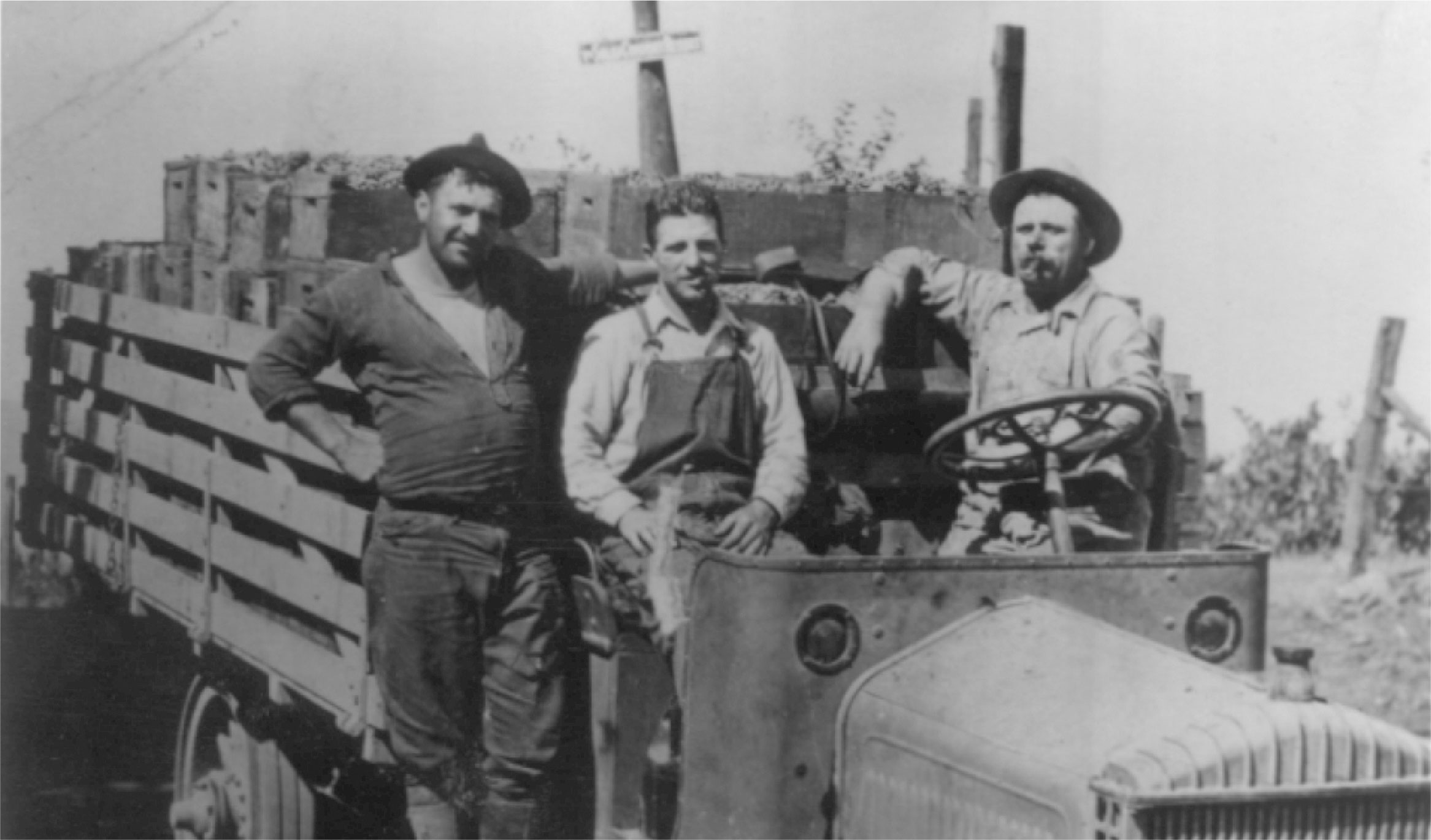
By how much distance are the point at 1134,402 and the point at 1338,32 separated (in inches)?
75.6

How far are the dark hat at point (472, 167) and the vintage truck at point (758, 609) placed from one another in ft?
1.37

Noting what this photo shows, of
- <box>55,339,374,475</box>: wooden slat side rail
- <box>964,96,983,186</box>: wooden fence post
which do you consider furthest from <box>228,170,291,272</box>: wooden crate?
<box>964,96,983,186</box>: wooden fence post

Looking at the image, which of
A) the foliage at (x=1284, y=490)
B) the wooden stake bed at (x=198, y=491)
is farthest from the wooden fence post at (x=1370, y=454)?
the wooden stake bed at (x=198, y=491)

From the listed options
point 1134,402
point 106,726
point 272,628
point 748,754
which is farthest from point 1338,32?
point 106,726

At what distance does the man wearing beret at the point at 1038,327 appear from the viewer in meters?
4.60

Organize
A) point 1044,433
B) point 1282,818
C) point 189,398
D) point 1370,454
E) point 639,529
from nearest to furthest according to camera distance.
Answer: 1. point 1282,818
2. point 639,529
3. point 1044,433
4. point 189,398
5. point 1370,454

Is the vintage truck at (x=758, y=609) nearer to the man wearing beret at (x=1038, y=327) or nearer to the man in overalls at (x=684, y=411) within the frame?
the man wearing beret at (x=1038, y=327)

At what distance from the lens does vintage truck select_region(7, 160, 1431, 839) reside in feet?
9.84

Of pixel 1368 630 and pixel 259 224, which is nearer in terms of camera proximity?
pixel 259 224

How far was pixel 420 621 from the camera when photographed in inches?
167

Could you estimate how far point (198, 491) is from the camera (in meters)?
5.76

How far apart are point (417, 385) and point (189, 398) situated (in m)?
1.59

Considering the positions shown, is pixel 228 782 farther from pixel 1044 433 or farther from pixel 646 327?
pixel 1044 433

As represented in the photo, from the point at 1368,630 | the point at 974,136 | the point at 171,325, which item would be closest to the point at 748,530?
the point at 171,325
